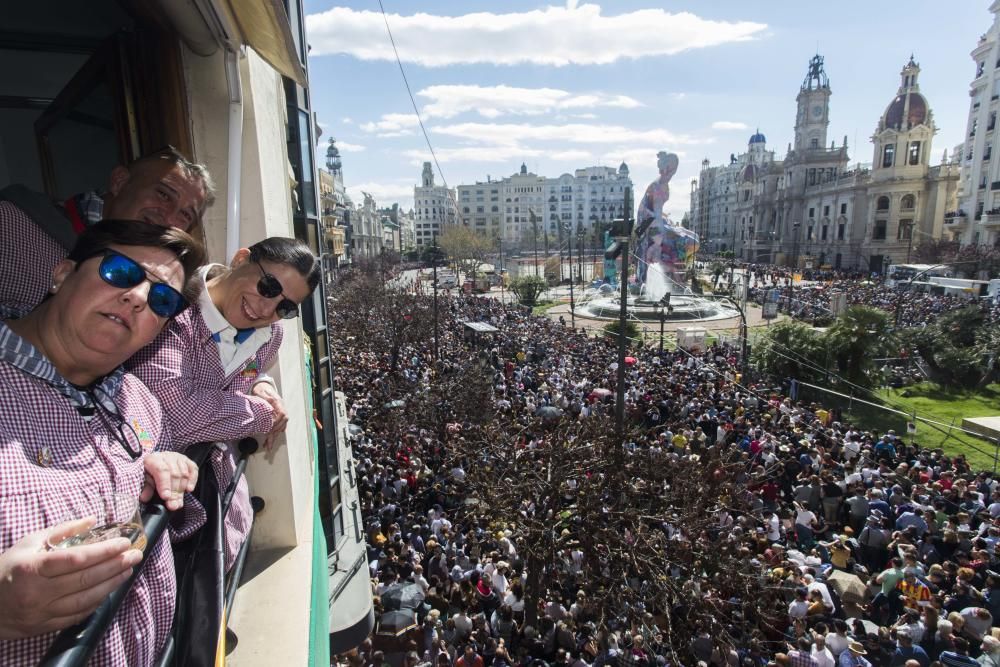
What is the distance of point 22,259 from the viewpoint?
1660mm

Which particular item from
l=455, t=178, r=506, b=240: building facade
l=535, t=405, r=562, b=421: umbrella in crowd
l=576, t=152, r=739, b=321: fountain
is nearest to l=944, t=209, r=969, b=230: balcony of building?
l=576, t=152, r=739, b=321: fountain

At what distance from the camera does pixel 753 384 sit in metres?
17.5

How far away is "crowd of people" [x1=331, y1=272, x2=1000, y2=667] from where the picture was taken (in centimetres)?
598

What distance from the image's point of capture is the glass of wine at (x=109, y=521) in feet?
3.20

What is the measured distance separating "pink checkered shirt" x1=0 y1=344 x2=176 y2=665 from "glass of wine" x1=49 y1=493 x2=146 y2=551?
30mm

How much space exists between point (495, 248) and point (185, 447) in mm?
92560

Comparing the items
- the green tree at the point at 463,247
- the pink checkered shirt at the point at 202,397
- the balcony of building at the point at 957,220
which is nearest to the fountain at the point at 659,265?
the balcony of building at the point at 957,220

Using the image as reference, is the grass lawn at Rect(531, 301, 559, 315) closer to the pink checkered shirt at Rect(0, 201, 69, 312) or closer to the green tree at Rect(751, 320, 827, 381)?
the green tree at Rect(751, 320, 827, 381)

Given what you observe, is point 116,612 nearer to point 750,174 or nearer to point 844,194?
point 844,194

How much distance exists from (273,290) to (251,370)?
1.70 ft

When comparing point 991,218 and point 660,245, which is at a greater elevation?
point 991,218

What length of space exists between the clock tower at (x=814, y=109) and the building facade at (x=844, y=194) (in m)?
0.13

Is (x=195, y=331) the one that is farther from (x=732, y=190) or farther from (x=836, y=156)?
(x=732, y=190)

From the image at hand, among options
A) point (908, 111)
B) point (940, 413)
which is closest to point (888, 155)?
point (908, 111)
